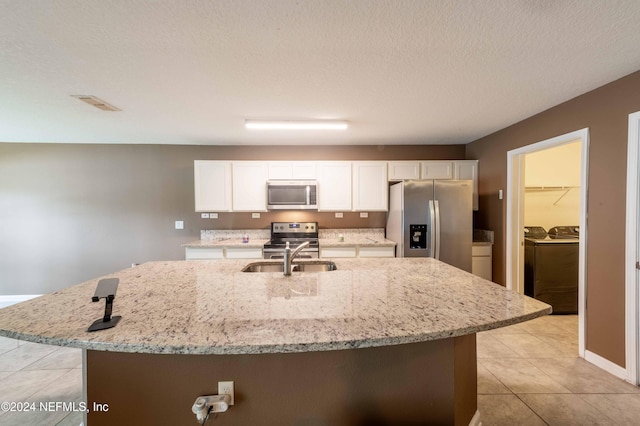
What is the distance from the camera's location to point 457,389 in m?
1.21

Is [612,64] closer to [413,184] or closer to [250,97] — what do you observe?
[413,184]

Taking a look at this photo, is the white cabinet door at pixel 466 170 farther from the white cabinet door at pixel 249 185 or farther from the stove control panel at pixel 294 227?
the white cabinet door at pixel 249 185

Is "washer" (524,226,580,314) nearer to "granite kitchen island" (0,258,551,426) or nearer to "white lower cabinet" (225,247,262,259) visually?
"granite kitchen island" (0,258,551,426)

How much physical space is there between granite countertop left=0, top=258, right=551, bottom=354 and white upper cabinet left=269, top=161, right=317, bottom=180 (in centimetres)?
239

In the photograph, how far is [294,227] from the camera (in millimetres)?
4102

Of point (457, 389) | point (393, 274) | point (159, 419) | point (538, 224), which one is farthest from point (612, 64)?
point (159, 419)

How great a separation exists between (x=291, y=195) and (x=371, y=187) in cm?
126

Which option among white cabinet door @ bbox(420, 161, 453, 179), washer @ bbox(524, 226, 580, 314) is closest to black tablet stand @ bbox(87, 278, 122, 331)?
white cabinet door @ bbox(420, 161, 453, 179)

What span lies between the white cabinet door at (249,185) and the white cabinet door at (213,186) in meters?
0.11

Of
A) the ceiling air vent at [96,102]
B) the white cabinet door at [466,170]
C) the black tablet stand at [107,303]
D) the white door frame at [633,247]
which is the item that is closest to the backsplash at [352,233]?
the white cabinet door at [466,170]

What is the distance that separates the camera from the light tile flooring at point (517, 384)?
66.4 inches

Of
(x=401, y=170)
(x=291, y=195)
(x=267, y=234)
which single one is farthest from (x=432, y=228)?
(x=267, y=234)

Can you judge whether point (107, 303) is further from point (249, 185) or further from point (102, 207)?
point (102, 207)

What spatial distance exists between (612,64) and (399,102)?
150 centimetres
